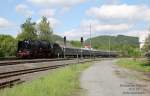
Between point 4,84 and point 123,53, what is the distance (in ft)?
412

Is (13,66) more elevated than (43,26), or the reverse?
(43,26)

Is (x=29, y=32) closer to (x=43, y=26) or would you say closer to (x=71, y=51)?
(x=43, y=26)

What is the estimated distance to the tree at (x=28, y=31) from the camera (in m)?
111

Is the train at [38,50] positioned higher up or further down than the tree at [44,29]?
further down

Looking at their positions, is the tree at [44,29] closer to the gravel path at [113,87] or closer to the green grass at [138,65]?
the green grass at [138,65]

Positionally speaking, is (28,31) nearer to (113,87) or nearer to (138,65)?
(138,65)

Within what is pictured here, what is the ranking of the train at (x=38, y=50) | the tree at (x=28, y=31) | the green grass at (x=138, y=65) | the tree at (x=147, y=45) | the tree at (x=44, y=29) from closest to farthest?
the green grass at (x=138, y=65) < the train at (x=38, y=50) < the tree at (x=147, y=45) < the tree at (x=28, y=31) < the tree at (x=44, y=29)

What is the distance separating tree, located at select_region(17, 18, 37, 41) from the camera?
111450 millimetres

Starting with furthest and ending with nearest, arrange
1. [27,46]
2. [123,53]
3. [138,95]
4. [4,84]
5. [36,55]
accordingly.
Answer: [123,53] → [36,55] → [27,46] → [4,84] → [138,95]

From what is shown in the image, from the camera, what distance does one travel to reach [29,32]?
115188mm

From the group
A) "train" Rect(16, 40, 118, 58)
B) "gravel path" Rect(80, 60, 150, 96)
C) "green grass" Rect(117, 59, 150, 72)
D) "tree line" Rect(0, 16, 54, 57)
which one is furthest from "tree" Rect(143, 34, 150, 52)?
"tree line" Rect(0, 16, 54, 57)

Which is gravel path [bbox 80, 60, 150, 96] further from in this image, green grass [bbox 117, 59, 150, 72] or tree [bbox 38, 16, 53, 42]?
tree [bbox 38, 16, 53, 42]

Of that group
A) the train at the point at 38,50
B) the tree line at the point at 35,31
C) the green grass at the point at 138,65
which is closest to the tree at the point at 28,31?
the tree line at the point at 35,31

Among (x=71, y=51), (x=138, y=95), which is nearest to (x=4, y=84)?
(x=138, y=95)
